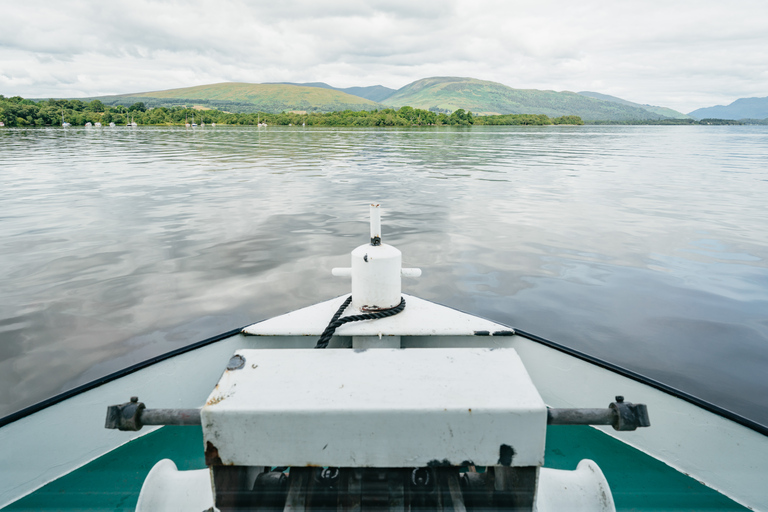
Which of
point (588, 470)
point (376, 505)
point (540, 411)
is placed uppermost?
point (540, 411)

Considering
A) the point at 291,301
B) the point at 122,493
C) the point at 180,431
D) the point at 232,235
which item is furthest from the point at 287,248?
the point at 122,493

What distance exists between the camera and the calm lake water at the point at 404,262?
5.61 meters

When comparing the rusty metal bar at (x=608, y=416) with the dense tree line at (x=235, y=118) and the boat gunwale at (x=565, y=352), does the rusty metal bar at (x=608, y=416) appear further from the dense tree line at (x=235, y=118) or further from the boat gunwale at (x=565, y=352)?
the dense tree line at (x=235, y=118)

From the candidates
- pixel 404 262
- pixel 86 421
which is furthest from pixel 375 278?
pixel 404 262

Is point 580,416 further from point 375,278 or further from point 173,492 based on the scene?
point 173,492

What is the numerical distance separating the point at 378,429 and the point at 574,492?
62.2 inches

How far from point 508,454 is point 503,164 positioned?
27.2 m

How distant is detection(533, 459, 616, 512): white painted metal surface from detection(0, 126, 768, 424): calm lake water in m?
3.37

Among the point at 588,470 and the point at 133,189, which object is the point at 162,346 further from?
the point at 133,189

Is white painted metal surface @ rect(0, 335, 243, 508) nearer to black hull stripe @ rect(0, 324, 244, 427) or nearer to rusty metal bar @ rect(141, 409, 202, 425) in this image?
black hull stripe @ rect(0, 324, 244, 427)

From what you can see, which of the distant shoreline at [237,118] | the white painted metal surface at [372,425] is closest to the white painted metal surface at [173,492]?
the white painted metal surface at [372,425]

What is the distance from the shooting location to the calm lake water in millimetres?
5605

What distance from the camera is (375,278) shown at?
104 inches

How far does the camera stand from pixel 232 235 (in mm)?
10852
